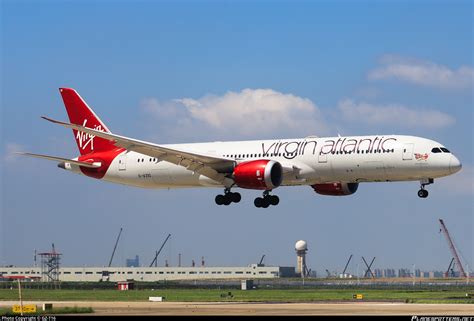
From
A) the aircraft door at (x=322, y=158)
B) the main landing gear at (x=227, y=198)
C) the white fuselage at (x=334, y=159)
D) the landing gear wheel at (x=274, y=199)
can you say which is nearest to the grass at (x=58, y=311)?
the main landing gear at (x=227, y=198)

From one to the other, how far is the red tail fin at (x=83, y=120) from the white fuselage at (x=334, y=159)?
7.84 metres

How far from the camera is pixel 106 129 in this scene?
9756 centimetres

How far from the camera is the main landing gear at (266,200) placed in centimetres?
8788

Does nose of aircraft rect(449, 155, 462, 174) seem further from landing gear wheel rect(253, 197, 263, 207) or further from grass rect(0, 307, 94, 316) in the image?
grass rect(0, 307, 94, 316)

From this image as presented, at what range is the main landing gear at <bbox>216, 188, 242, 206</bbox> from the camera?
290ft

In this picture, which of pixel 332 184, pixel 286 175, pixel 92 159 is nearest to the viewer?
pixel 286 175

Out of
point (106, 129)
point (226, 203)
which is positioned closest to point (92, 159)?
point (106, 129)

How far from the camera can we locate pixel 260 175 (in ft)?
267

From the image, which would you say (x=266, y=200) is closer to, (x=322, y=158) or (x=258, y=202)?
(x=258, y=202)

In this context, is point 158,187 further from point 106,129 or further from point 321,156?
point 321,156

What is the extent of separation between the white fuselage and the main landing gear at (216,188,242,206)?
139 centimetres

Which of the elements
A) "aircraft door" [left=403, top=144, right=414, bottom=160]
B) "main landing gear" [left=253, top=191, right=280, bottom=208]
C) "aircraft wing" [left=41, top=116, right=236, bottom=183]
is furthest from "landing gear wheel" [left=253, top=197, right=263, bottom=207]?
"aircraft door" [left=403, top=144, right=414, bottom=160]

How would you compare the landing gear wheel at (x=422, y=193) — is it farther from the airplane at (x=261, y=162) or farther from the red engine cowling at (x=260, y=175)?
the red engine cowling at (x=260, y=175)

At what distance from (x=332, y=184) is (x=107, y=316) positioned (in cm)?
3441
